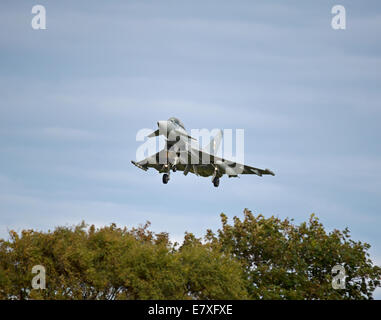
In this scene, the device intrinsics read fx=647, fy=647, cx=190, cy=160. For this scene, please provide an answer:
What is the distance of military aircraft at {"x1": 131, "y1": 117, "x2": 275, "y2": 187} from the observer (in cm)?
4812

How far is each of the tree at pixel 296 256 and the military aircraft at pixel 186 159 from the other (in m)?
7.02

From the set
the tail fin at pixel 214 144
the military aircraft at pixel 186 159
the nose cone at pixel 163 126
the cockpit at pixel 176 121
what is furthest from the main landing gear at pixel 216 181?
the nose cone at pixel 163 126

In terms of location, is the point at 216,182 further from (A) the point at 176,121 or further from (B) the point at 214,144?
(A) the point at 176,121

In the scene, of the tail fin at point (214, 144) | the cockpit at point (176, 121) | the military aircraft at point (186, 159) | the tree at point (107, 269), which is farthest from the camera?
the tail fin at point (214, 144)

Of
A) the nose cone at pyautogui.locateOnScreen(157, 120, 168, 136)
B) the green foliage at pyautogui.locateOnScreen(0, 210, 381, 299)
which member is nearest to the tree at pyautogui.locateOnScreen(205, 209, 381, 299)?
the green foliage at pyautogui.locateOnScreen(0, 210, 381, 299)

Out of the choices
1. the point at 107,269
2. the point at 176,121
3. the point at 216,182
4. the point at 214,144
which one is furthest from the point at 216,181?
the point at 107,269

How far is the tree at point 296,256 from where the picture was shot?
57469mm

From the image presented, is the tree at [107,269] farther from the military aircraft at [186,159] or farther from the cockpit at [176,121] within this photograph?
the cockpit at [176,121]

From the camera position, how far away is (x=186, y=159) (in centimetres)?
5072

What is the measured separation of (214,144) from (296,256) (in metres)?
12.8
